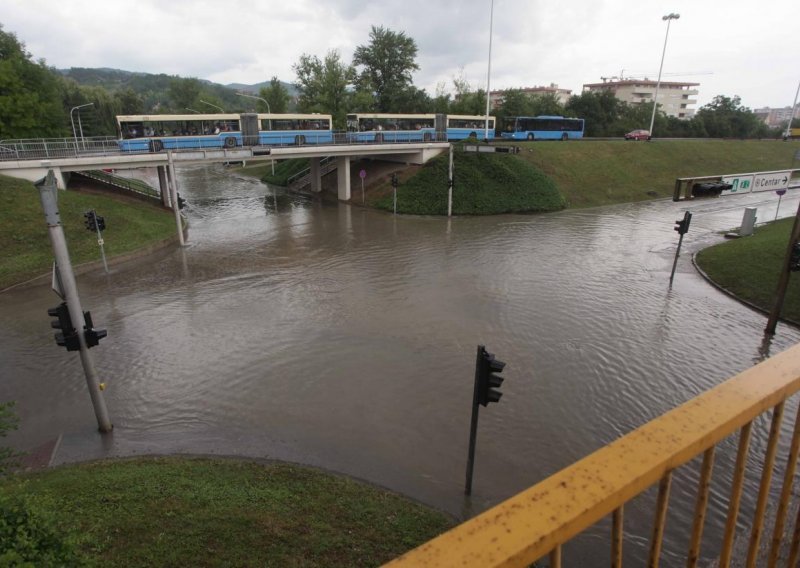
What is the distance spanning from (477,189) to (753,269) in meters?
18.1

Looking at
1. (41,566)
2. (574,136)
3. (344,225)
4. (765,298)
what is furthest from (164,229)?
(574,136)

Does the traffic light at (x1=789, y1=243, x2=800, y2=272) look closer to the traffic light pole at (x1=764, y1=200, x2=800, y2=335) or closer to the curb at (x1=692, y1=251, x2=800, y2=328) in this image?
the traffic light pole at (x1=764, y1=200, x2=800, y2=335)

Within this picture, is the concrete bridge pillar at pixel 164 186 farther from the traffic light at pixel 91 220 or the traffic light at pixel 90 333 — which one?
the traffic light at pixel 90 333

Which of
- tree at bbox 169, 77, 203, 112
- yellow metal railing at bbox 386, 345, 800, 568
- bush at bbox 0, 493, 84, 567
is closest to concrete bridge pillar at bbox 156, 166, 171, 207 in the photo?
bush at bbox 0, 493, 84, 567

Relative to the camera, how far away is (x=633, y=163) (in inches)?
1721

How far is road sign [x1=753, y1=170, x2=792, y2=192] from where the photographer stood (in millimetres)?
21234

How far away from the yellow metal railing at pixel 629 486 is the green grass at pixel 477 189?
3050 cm

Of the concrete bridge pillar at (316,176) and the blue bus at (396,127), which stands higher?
the blue bus at (396,127)

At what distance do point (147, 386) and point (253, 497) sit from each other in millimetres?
6015

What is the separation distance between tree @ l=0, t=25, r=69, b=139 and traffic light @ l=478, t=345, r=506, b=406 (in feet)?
131

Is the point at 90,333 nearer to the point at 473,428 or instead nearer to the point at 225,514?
the point at 225,514

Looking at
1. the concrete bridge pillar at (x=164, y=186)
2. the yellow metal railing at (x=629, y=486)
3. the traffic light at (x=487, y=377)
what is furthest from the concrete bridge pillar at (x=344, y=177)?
the yellow metal railing at (x=629, y=486)

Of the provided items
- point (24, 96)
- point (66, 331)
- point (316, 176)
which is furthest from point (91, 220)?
point (316, 176)

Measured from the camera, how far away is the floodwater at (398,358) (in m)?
8.90
